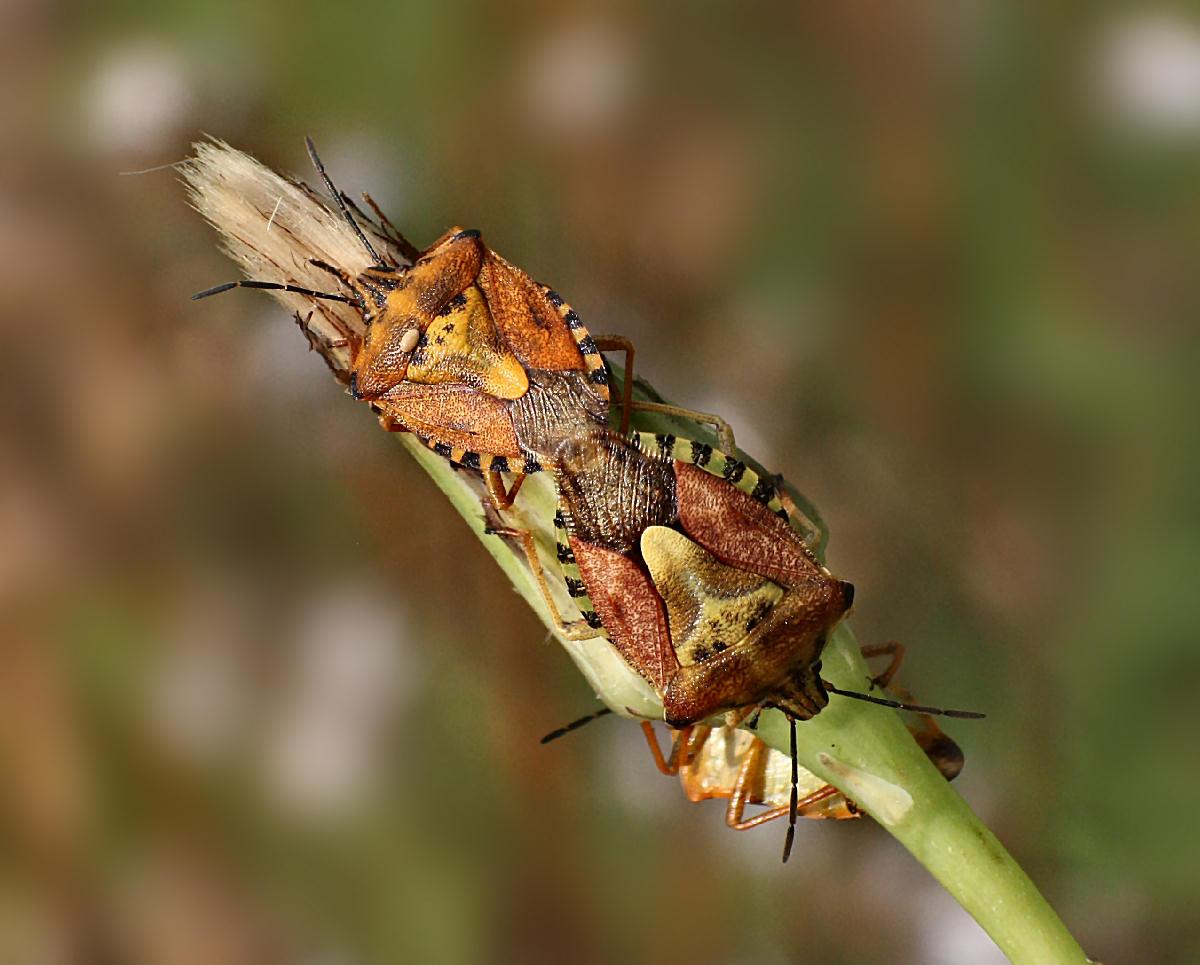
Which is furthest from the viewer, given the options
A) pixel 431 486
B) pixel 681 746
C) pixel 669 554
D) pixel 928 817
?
pixel 431 486

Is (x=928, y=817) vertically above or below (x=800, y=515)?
below

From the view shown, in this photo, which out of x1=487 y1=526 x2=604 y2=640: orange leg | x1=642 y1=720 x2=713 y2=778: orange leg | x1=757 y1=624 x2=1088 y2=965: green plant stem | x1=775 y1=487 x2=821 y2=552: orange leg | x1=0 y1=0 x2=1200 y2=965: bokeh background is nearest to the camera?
x1=757 y1=624 x2=1088 y2=965: green plant stem

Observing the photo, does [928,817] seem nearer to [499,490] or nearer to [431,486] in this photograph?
[499,490]

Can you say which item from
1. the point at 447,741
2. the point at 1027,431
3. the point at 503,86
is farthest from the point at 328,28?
the point at 1027,431

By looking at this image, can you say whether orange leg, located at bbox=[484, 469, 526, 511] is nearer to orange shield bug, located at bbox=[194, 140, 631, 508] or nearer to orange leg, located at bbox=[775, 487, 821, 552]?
orange shield bug, located at bbox=[194, 140, 631, 508]

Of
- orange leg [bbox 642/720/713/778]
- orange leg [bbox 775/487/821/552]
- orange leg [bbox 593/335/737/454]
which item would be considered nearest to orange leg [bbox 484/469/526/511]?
orange leg [bbox 593/335/737/454]

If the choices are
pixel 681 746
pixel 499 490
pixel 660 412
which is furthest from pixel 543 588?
pixel 681 746
